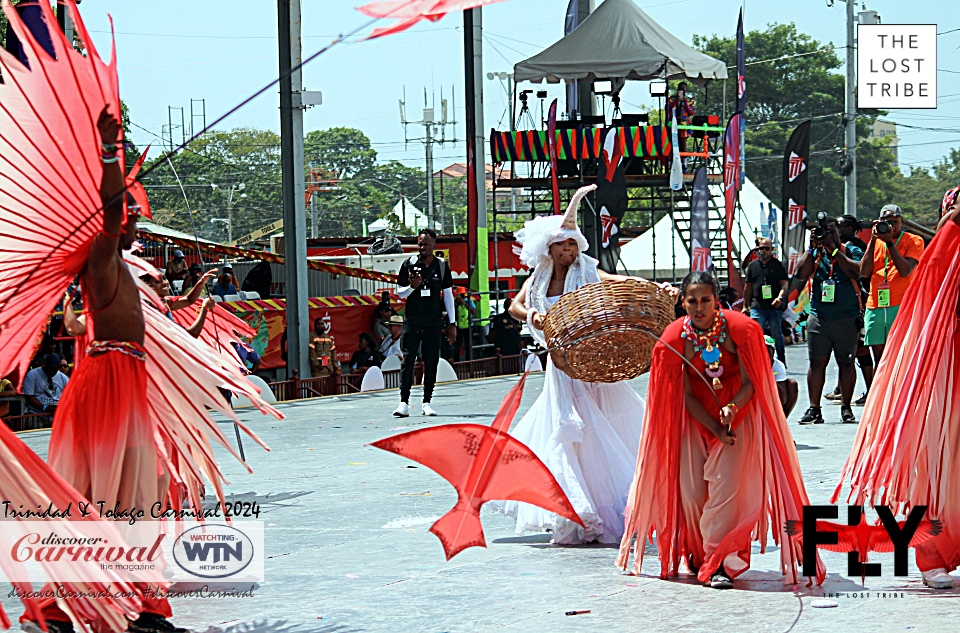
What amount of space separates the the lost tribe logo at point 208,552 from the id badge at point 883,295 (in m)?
7.15

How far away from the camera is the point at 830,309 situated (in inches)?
447

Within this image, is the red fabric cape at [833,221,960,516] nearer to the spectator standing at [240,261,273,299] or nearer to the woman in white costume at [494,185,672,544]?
the woman in white costume at [494,185,672,544]

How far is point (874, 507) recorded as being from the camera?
579 centimetres

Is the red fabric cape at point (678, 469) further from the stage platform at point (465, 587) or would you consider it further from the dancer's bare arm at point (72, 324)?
the dancer's bare arm at point (72, 324)

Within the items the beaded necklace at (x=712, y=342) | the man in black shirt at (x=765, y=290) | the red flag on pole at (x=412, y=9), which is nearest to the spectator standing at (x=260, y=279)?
the man in black shirt at (x=765, y=290)

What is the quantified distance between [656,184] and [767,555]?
17.4 meters

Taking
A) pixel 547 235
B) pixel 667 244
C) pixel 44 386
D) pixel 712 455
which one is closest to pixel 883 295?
pixel 547 235

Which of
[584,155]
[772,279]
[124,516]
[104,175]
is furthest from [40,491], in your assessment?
[584,155]

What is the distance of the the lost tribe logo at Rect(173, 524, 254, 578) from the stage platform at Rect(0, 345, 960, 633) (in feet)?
0.67

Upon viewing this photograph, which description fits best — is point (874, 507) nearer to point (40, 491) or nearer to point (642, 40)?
point (40, 491)

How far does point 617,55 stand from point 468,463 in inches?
691

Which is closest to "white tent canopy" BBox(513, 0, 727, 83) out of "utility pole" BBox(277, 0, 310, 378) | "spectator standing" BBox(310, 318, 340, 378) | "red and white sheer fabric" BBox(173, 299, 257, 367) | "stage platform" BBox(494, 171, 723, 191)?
"stage platform" BBox(494, 171, 723, 191)

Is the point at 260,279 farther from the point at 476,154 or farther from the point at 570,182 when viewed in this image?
the point at 570,182

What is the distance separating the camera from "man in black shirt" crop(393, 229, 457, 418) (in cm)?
1281
